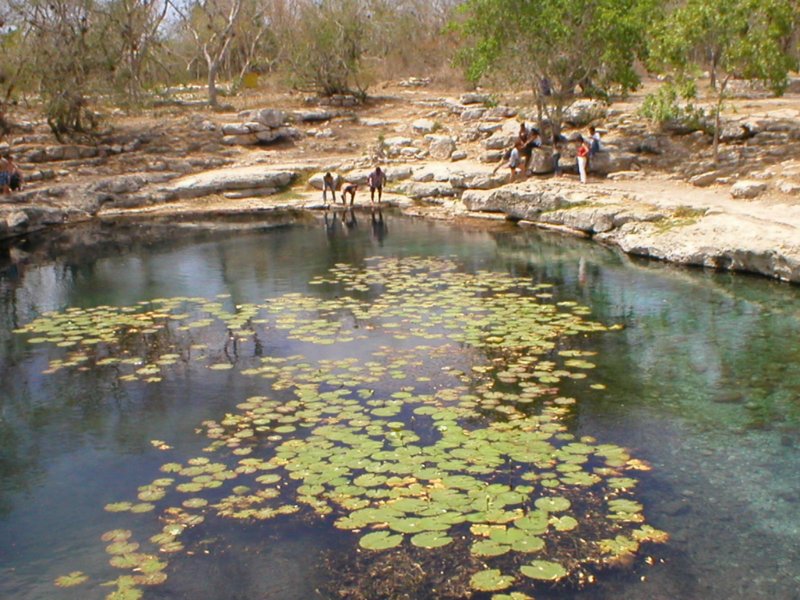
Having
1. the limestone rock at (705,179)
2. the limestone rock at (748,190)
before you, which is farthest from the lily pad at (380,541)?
the limestone rock at (705,179)

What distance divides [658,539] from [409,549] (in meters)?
1.92

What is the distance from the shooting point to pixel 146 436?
29.2 feet

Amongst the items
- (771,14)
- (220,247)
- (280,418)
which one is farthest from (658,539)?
(771,14)

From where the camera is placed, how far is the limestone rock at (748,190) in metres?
19.3

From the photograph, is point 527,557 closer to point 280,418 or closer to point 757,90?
point 280,418

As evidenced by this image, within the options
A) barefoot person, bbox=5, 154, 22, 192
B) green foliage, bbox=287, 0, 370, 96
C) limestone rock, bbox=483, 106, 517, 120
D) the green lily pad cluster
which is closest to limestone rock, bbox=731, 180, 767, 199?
the green lily pad cluster

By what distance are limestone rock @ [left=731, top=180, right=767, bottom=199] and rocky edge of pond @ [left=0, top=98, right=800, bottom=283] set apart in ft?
0.07

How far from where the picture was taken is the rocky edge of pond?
54.3ft

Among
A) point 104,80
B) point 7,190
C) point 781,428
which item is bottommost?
point 781,428

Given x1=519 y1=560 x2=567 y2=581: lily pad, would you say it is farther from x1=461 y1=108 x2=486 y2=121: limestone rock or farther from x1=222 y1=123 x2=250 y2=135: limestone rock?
x1=222 y1=123 x2=250 y2=135: limestone rock

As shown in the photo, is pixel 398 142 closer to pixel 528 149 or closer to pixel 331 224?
pixel 528 149

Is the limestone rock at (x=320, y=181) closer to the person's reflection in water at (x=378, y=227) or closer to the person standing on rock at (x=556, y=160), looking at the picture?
the person's reflection in water at (x=378, y=227)

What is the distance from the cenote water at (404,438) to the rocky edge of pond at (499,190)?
3.84 feet

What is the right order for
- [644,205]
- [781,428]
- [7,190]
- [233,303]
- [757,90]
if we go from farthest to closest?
[757,90]
[7,190]
[644,205]
[233,303]
[781,428]
